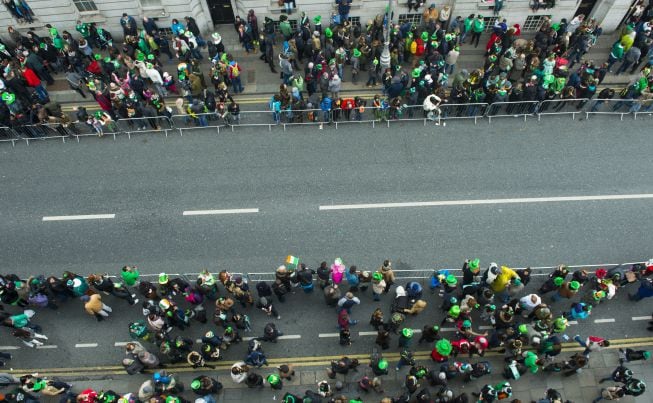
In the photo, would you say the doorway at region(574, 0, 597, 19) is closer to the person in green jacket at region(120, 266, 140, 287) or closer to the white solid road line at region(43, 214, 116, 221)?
the person in green jacket at region(120, 266, 140, 287)

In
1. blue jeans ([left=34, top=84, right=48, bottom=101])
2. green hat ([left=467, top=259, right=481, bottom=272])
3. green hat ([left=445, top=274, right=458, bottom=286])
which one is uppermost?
blue jeans ([left=34, top=84, right=48, bottom=101])

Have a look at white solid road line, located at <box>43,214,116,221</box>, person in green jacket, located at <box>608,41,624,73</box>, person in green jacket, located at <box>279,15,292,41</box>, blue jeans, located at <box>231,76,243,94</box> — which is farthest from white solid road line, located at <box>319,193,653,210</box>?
person in green jacket, located at <box>279,15,292,41</box>

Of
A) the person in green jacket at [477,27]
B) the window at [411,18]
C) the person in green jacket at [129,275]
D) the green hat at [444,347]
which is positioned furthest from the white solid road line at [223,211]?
the person in green jacket at [477,27]

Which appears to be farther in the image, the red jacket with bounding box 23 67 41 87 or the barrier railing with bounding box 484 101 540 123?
the red jacket with bounding box 23 67 41 87

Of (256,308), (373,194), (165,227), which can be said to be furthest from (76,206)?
(373,194)

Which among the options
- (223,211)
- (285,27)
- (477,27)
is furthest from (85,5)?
(477,27)

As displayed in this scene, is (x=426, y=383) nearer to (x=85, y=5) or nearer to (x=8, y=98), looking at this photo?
(x=8, y=98)

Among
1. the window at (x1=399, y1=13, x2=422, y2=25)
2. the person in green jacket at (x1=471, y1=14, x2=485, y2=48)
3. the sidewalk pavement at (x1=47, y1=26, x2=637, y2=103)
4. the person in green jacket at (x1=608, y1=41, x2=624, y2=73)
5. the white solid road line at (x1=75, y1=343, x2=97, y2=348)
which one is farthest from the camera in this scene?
the window at (x1=399, y1=13, x2=422, y2=25)
